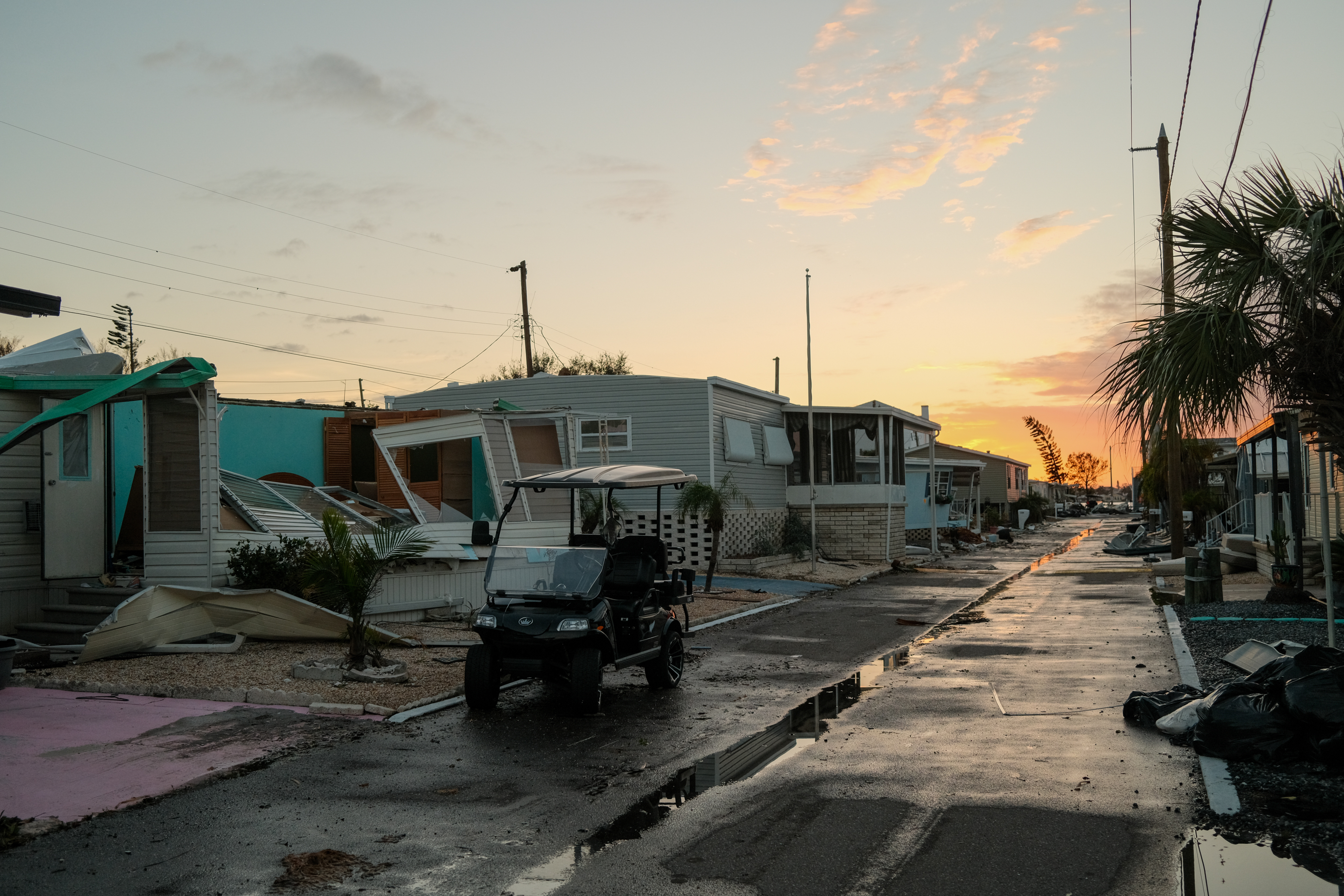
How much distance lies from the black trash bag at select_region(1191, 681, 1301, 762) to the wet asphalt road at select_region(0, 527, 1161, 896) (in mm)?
1268

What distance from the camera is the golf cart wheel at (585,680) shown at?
9.09 m

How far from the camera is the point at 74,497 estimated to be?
43.7ft

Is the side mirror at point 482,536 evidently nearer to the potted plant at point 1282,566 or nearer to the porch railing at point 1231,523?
the potted plant at point 1282,566

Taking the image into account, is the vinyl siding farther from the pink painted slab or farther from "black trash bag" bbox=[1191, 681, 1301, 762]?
"black trash bag" bbox=[1191, 681, 1301, 762]

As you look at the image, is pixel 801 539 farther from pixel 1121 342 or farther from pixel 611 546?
pixel 1121 342

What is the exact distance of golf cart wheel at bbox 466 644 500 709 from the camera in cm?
934

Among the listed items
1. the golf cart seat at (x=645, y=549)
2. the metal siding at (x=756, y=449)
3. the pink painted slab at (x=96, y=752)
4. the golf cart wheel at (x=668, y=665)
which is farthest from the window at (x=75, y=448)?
the metal siding at (x=756, y=449)

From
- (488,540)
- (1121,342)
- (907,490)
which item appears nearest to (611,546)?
(488,540)

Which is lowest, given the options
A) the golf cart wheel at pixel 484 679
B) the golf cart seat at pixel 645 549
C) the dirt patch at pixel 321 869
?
the dirt patch at pixel 321 869

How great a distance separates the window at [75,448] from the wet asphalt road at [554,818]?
23.4ft

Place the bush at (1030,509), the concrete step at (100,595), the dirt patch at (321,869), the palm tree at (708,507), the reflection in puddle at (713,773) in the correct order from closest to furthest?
the dirt patch at (321,869) → the reflection in puddle at (713,773) → the concrete step at (100,595) → the palm tree at (708,507) → the bush at (1030,509)

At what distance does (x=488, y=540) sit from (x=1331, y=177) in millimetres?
7874

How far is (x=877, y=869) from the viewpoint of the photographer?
5297 mm

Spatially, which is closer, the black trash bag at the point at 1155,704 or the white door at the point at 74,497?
the black trash bag at the point at 1155,704
